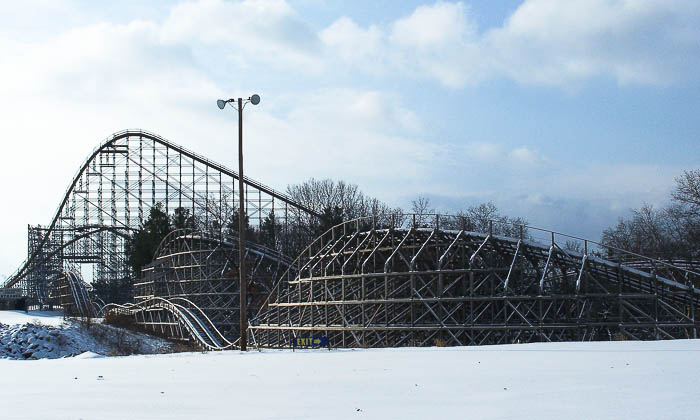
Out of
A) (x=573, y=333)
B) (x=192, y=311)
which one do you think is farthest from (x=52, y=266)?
(x=573, y=333)

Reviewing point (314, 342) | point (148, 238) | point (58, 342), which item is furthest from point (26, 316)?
point (314, 342)

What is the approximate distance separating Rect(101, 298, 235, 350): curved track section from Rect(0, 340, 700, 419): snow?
21584 mm

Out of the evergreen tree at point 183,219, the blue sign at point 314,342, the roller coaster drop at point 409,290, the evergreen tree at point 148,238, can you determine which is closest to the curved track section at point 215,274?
the roller coaster drop at point 409,290

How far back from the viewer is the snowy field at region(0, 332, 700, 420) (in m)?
6.86

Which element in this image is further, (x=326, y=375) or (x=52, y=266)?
(x=52, y=266)

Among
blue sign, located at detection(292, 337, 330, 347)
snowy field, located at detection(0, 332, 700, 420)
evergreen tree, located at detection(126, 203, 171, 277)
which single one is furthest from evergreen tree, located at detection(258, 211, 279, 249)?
snowy field, located at detection(0, 332, 700, 420)

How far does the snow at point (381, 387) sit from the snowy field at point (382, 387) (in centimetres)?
1

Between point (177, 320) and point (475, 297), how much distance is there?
22.4 m

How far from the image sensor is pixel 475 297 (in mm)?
24828

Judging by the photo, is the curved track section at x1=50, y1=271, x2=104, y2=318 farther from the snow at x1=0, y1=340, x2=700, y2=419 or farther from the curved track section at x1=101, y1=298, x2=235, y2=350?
the snow at x1=0, y1=340, x2=700, y2=419

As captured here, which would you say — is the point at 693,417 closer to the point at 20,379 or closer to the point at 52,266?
the point at 20,379

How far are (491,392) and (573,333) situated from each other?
1809cm

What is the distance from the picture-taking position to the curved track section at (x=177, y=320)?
117 ft

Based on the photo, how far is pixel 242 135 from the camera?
831 inches
